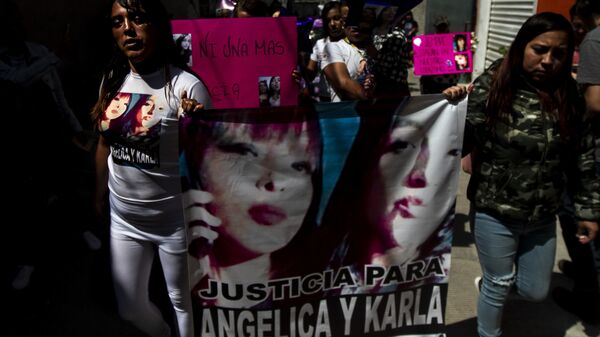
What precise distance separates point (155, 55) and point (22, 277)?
2.04 m

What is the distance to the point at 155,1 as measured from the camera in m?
2.38

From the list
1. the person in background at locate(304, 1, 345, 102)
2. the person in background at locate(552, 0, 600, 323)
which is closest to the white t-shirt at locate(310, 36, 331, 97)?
the person in background at locate(304, 1, 345, 102)

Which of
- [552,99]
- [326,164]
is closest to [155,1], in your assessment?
[326,164]

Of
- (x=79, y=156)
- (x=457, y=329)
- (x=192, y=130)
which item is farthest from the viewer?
(x=79, y=156)

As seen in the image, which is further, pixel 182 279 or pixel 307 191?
pixel 182 279

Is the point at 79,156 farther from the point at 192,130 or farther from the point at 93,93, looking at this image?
the point at 192,130

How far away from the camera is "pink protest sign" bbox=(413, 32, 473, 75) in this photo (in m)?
5.20

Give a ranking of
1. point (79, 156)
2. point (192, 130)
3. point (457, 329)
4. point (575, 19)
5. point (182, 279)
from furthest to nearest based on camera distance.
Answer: point (79, 156) → point (575, 19) → point (457, 329) → point (182, 279) → point (192, 130)

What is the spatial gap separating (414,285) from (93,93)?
4680mm

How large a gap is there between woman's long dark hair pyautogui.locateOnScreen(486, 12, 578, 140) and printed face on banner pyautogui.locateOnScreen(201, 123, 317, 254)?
35.0 inches

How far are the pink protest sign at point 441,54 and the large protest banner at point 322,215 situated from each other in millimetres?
2987

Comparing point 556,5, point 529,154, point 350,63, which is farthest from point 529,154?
point 556,5

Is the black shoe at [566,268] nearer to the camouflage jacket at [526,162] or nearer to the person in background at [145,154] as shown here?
the camouflage jacket at [526,162]

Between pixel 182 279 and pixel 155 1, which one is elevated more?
pixel 155 1
